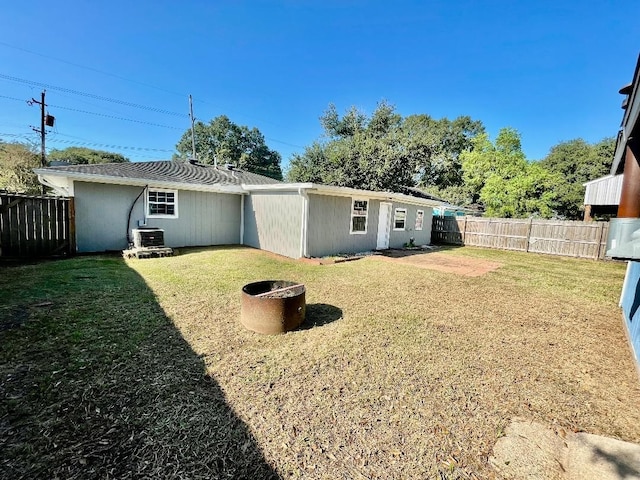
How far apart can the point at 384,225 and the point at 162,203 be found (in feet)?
28.5

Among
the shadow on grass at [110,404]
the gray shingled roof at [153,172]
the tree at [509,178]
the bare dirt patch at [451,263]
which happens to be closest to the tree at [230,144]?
the gray shingled roof at [153,172]

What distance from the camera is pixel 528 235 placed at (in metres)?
13.6

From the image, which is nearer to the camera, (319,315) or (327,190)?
(319,315)

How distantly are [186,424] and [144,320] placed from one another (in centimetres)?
243

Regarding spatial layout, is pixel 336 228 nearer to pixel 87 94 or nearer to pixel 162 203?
pixel 162 203

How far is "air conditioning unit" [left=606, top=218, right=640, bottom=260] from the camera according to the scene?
5.78 feet

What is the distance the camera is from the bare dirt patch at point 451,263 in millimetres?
8523

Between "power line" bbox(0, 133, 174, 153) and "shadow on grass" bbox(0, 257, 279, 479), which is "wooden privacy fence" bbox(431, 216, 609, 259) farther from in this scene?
"power line" bbox(0, 133, 174, 153)

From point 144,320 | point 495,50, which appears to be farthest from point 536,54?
point 144,320

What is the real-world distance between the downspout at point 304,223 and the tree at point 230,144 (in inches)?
1220

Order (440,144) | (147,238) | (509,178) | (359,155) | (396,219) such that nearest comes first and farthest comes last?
(147,238)
(396,219)
(509,178)
(359,155)
(440,144)

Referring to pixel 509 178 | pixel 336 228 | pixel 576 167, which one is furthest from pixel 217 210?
pixel 576 167

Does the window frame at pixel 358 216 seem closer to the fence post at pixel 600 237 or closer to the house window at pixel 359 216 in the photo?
the house window at pixel 359 216

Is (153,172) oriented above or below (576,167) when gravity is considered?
below
